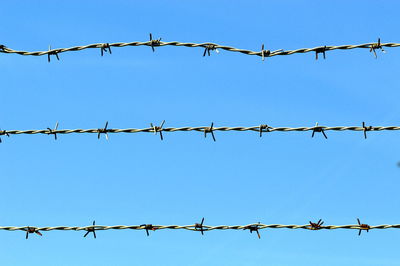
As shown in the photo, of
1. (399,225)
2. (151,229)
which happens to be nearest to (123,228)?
(151,229)

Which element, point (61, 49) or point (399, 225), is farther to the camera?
point (61, 49)

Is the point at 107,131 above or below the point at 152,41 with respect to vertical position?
below

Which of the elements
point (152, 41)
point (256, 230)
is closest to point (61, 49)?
point (152, 41)

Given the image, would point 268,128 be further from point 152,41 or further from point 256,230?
point 152,41

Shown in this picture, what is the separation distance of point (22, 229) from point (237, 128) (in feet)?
5.43

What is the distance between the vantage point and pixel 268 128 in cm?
479

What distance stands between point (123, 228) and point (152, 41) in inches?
53.1

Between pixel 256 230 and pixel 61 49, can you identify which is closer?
pixel 256 230

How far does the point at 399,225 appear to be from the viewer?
454 centimetres

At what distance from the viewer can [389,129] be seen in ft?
15.6

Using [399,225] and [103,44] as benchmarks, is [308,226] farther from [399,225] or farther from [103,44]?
[103,44]

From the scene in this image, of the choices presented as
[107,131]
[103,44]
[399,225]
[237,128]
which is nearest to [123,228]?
[107,131]

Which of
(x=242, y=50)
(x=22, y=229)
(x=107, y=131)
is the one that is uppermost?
(x=242, y=50)

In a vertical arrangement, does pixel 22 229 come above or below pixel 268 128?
below
